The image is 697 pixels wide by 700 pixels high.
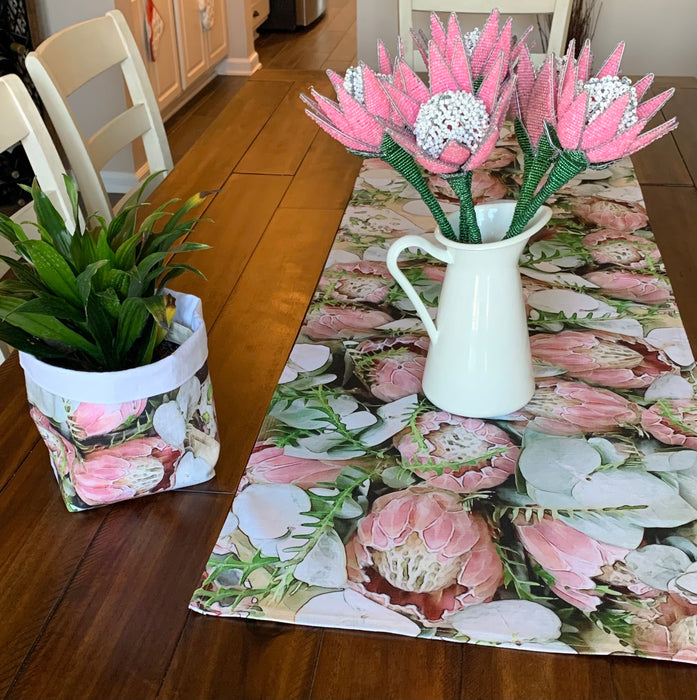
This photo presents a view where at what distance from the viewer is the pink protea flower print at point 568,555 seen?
71cm

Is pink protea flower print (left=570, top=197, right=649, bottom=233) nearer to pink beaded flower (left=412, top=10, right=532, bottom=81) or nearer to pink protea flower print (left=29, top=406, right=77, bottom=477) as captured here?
pink beaded flower (left=412, top=10, right=532, bottom=81)

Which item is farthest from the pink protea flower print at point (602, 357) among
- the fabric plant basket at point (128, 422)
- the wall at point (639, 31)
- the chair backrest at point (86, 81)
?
the wall at point (639, 31)

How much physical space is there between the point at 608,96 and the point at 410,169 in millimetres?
198

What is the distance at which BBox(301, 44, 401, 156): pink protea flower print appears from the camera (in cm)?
79

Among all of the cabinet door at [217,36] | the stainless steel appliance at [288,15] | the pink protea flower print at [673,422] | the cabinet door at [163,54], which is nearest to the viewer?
the pink protea flower print at [673,422]

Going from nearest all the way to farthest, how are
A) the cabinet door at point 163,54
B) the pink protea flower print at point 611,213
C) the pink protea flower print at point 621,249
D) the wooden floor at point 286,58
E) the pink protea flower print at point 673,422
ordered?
the pink protea flower print at point 673,422 < the pink protea flower print at point 621,249 < the pink protea flower print at point 611,213 < the cabinet door at point 163,54 < the wooden floor at point 286,58

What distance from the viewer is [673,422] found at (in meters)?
0.91

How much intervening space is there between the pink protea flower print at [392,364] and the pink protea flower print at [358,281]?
111 millimetres

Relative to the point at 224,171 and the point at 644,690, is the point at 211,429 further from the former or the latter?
the point at 224,171

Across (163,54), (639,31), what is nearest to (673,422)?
(639,31)

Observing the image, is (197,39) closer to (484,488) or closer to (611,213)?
(611,213)

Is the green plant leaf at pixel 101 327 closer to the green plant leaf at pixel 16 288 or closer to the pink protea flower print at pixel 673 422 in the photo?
the green plant leaf at pixel 16 288

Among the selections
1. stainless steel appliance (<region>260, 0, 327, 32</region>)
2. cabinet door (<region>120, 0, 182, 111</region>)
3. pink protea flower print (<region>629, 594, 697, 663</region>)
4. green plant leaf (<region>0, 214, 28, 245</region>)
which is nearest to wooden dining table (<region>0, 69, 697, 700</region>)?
pink protea flower print (<region>629, 594, 697, 663</region>)

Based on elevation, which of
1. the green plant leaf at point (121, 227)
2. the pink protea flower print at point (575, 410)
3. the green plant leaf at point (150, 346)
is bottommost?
the pink protea flower print at point (575, 410)
